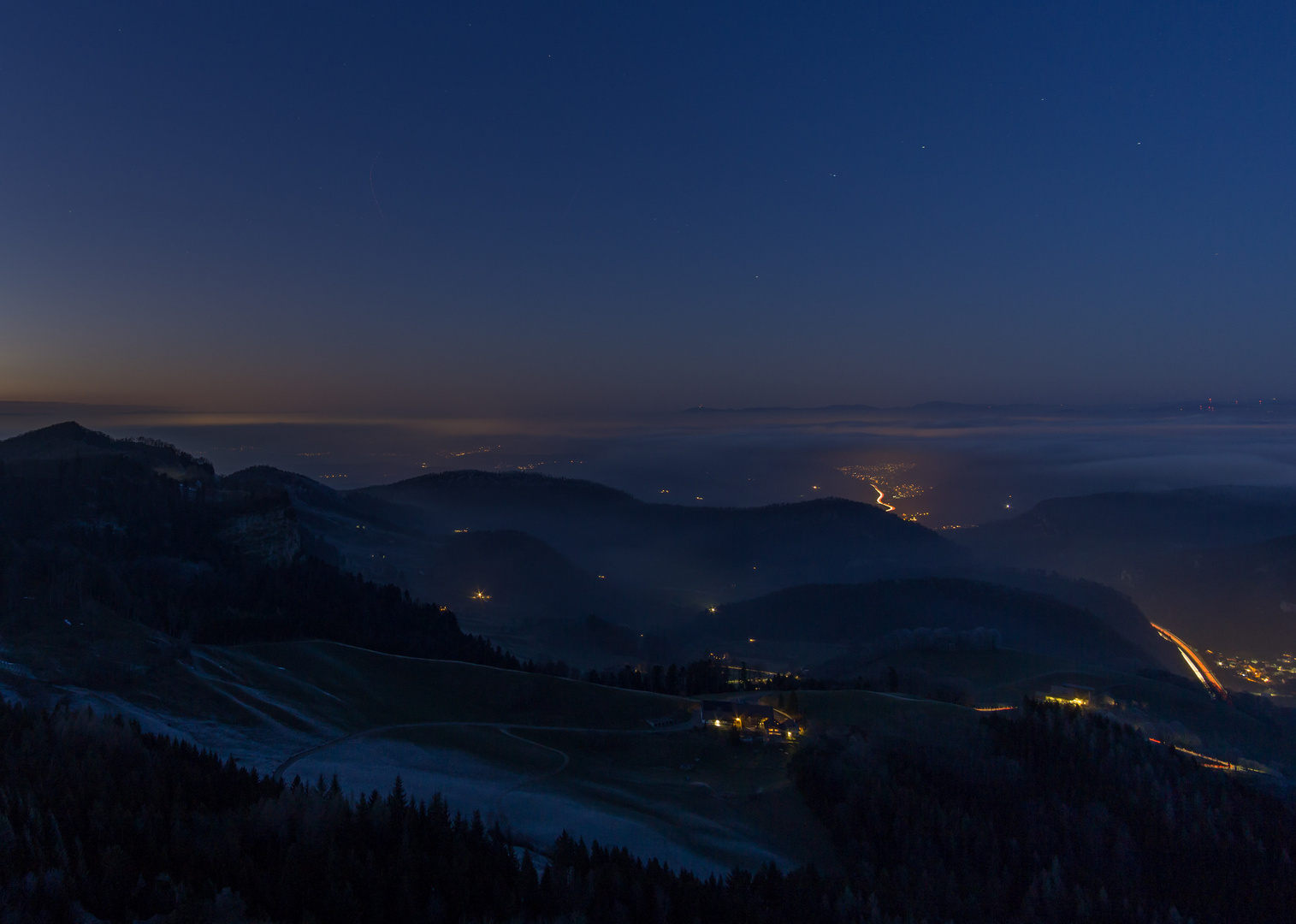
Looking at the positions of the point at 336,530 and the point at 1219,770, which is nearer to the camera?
the point at 1219,770

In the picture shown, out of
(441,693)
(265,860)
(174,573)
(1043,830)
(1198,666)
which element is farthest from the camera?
(1198,666)

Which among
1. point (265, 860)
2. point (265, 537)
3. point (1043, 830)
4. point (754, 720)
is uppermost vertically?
point (265, 860)

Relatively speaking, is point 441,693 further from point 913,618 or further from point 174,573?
point 913,618

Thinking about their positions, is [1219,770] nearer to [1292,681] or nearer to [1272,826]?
[1272,826]

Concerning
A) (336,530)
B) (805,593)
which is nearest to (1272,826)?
(805,593)

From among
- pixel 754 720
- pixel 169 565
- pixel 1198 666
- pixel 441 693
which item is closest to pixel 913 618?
pixel 1198 666

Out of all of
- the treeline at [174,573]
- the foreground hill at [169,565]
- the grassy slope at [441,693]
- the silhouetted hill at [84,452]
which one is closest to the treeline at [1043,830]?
the grassy slope at [441,693]
